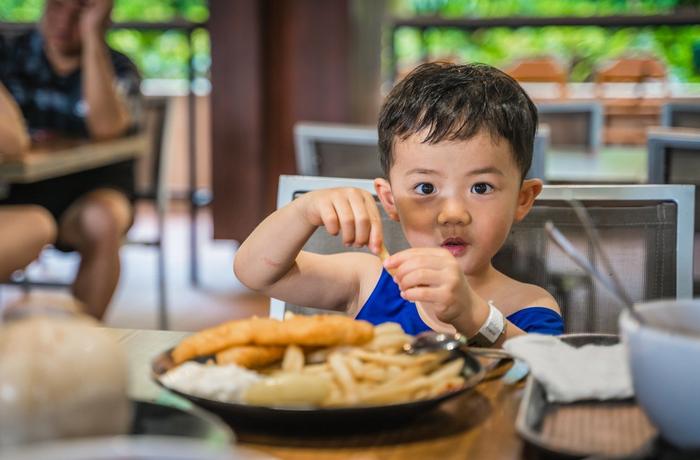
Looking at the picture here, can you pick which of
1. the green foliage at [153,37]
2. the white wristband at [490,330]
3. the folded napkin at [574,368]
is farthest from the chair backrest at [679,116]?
the green foliage at [153,37]

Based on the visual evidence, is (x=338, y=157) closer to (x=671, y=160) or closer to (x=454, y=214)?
(x=671, y=160)

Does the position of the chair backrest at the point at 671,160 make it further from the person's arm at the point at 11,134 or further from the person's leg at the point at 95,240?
the person's leg at the point at 95,240

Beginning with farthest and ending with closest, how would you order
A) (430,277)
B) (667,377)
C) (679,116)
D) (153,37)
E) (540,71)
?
(540,71) < (153,37) < (679,116) < (430,277) < (667,377)

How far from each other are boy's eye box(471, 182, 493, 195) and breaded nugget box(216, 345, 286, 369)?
0.47 meters

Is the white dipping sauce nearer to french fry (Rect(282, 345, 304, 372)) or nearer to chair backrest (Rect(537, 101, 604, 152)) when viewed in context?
french fry (Rect(282, 345, 304, 372))

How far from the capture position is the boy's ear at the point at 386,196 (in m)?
1.33

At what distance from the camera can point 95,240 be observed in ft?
10.2

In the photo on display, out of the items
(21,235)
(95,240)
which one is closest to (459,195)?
(21,235)

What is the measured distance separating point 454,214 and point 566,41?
7.08 metres

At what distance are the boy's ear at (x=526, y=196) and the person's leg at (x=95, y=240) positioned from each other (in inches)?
79.5

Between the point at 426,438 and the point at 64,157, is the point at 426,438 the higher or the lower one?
the lower one

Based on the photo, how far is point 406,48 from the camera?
26.4 ft

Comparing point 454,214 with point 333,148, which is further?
point 333,148

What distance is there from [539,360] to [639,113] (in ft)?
18.8
